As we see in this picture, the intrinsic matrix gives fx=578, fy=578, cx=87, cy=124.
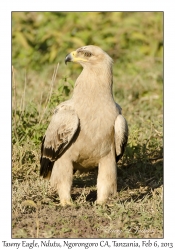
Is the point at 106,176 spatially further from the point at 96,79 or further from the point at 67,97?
the point at 67,97

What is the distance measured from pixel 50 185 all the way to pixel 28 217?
846 mm

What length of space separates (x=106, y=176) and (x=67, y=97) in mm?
2295

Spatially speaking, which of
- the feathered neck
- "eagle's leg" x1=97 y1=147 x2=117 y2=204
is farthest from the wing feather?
"eagle's leg" x1=97 y1=147 x2=117 y2=204

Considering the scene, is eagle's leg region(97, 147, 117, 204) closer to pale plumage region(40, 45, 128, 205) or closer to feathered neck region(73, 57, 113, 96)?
pale plumage region(40, 45, 128, 205)

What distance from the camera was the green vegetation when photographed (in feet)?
17.2

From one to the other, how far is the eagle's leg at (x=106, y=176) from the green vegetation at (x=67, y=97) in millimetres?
117

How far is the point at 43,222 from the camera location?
5.20m

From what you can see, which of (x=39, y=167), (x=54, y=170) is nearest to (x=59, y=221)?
(x=54, y=170)

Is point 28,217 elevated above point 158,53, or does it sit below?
below

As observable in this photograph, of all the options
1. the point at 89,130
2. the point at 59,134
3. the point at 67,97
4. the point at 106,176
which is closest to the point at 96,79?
the point at 89,130

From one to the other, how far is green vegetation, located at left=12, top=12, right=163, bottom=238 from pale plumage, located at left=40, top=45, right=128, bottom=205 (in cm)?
25

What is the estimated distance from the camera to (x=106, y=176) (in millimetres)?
6023
